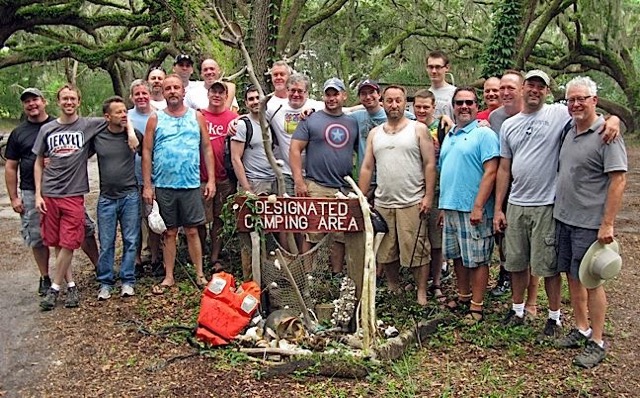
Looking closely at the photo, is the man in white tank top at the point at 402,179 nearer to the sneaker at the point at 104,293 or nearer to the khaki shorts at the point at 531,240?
the khaki shorts at the point at 531,240

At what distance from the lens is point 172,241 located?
6047 mm

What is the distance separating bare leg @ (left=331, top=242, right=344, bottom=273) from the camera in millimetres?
5678

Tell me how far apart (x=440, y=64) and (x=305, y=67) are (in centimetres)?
1429

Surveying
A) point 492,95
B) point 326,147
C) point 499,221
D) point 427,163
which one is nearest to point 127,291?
point 326,147

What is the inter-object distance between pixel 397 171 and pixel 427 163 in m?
0.23

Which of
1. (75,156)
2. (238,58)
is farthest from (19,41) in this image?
(75,156)

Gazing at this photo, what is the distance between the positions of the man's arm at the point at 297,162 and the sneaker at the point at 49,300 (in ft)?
7.41

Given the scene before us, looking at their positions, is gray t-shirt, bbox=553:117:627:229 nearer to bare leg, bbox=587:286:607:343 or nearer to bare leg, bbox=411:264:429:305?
bare leg, bbox=587:286:607:343

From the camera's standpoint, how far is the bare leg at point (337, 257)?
18.6 feet

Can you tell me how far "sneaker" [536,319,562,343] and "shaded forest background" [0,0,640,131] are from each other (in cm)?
662

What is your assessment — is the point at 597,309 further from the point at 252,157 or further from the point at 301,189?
the point at 252,157

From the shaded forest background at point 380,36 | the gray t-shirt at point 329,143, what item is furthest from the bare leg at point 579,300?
the shaded forest background at point 380,36

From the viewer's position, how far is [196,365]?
455 centimetres

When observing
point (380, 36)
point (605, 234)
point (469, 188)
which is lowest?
point (605, 234)
